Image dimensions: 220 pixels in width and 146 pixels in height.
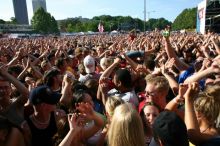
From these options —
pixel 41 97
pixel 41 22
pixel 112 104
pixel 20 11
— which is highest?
pixel 20 11

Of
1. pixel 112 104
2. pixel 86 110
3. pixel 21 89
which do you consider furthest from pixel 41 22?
pixel 86 110

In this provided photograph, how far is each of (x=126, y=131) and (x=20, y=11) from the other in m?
188

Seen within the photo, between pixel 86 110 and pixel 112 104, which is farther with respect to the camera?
pixel 112 104

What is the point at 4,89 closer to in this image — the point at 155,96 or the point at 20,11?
the point at 155,96

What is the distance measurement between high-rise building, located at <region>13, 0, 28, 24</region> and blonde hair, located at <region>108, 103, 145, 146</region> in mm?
184885

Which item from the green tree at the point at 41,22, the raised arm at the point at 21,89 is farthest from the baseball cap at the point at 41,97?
the green tree at the point at 41,22

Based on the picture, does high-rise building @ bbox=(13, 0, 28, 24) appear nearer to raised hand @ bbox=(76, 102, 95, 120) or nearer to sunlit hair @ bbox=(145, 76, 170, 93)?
sunlit hair @ bbox=(145, 76, 170, 93)

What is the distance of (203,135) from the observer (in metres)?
2.94

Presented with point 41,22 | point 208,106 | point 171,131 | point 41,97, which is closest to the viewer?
point 171,131

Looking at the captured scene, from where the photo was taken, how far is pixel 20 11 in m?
180

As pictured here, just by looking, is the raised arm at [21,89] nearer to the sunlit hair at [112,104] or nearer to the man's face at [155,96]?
the sunlit hair at [112,104]

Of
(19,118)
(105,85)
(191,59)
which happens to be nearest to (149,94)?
(105,85)

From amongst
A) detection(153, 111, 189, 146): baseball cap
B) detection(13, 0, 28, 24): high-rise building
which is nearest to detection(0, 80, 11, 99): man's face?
detection(153, 111, 189, 146): baseball cap

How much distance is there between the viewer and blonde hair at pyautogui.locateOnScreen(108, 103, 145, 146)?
270 centimetres
